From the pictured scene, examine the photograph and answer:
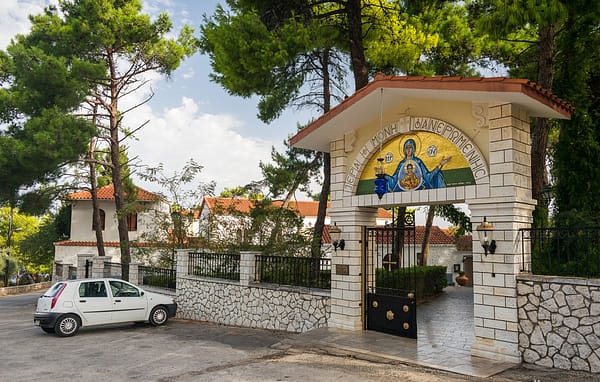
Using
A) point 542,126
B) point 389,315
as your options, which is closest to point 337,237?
point 389,315

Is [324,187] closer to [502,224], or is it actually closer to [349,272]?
[349,272]

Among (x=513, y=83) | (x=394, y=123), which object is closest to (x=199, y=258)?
(x=394, y=123)

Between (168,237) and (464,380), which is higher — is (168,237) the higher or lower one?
the higher one

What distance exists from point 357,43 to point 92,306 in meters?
10.5

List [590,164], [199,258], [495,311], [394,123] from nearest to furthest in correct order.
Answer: [495,311], [394,123], [590,164], [199,258]

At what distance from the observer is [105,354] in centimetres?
945

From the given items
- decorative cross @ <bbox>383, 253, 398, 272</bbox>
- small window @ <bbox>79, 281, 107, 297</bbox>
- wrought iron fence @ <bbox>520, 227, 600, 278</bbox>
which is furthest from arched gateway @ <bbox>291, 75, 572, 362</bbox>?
small window @ <bbox>79, 281, 107, 297</bbox>

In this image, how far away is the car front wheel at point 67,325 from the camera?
11.4 m

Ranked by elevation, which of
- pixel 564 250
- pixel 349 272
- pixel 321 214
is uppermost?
pixel 321 214

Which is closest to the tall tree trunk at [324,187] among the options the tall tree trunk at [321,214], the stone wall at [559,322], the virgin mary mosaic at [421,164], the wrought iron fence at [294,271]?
the tall tree trunk at [321,214]

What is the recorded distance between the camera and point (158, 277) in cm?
1667

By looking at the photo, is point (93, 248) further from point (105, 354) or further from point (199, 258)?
point (105, 354)

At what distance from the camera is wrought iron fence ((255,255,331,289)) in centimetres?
1140

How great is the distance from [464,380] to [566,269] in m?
3.64
